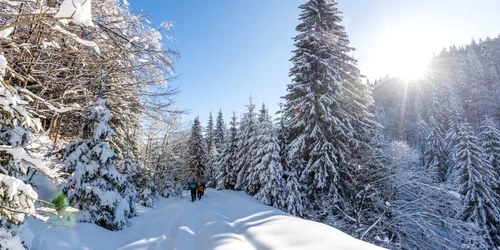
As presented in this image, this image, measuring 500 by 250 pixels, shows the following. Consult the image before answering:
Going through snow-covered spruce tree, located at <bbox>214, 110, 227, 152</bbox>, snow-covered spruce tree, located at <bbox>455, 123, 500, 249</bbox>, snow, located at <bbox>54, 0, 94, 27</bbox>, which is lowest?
snow-covered spruce tree, located at <bbox>455, 123, 500, 249</bbox>

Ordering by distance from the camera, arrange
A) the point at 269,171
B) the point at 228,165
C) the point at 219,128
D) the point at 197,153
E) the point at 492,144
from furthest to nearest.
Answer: the point at 219,128
the point at 197,153
the point at 228,165
the point at 492,144
the point at 269,171

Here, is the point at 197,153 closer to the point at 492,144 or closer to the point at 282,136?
the point at 282,136

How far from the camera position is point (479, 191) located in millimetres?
20031

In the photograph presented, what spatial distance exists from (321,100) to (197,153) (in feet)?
91.6

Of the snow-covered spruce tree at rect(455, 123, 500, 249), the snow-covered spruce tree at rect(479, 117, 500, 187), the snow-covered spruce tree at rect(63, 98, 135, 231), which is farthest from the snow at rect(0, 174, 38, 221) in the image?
the snow-covered spruce tree at rect(479, 117, 500, 187)

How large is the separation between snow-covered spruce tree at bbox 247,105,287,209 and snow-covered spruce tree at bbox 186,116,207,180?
62.8ft

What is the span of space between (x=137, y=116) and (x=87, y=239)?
342cm

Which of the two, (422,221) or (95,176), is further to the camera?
(422,221)

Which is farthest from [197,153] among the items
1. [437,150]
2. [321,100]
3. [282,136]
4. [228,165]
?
[437,150]

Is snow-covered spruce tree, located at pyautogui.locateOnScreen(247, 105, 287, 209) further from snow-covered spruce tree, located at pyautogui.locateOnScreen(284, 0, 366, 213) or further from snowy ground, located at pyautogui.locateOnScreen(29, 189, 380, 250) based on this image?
snowy ground, located at pyautogui.locateOnScreen(29, 189, 380, 250)

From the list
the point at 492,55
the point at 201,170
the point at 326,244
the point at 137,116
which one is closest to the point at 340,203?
the point at 326,244

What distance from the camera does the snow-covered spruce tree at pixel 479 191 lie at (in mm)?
19453

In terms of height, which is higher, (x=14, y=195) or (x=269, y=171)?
(x=14, y=195)

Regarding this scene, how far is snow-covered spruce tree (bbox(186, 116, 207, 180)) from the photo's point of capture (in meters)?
37.3
